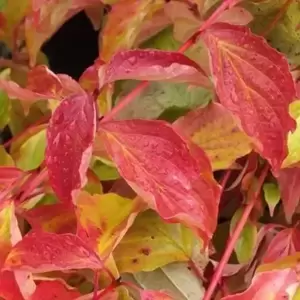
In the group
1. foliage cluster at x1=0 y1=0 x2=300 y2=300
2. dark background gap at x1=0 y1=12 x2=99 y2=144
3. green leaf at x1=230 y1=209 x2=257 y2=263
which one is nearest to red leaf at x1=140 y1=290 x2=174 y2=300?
foliage cluster at x1=0 y1=0 x2=300 y2=300

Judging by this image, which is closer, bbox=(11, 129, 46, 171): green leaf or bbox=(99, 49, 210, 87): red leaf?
bbox=(99, 49, 210, 87): red leaf

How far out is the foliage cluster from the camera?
0.35 metres

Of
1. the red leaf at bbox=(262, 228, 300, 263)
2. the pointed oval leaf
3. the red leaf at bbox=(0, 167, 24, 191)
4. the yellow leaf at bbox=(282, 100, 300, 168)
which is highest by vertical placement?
the yellow leaf at bbox=(282, 100, 300, 168)

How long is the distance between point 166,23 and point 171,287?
18 centimetres

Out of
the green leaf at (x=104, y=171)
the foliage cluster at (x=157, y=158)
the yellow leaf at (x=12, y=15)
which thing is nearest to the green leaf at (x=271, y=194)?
the foliage cluster at (x=157, y=158)

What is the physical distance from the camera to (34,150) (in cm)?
47

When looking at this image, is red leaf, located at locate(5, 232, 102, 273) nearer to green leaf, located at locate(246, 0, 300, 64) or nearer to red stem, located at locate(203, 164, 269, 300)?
red stem, located at locate(203, 164, 269, 300)

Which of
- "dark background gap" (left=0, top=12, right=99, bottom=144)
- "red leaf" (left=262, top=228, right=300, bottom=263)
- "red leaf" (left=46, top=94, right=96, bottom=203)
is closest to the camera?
"red leaf" (left=46, top=94, right=96, bottom=203)

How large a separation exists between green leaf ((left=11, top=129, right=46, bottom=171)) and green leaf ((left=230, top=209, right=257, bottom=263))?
0.45ft

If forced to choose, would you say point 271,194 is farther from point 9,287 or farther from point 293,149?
point 9,287

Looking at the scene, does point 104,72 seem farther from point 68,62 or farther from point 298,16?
point 68,62

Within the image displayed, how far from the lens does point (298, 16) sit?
0.48 metres

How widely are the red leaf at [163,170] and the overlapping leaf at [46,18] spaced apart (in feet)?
0.40

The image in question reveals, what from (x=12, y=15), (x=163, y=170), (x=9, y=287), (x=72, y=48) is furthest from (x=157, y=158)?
(x=72, y=48)
